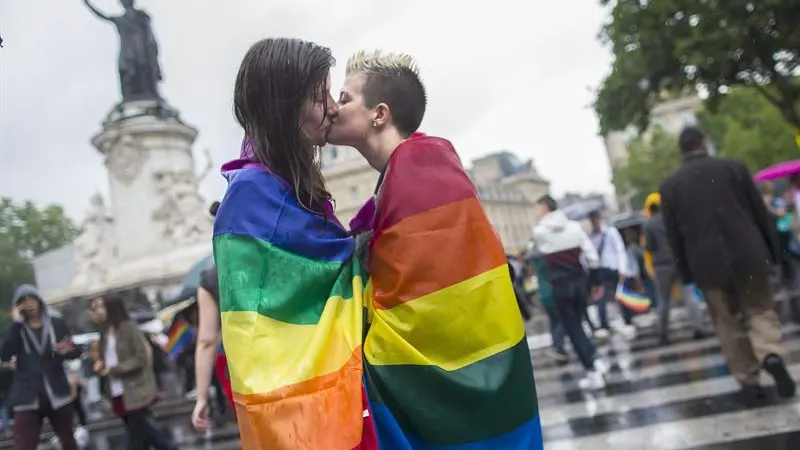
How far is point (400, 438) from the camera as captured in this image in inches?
70.9

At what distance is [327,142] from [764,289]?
4.06m

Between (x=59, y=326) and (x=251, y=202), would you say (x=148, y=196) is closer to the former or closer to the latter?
(x=59, y=326)

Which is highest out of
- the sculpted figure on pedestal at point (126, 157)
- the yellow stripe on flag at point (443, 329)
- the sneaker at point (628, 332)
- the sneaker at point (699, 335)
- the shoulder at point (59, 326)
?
the sculpted figure on pedestal at point (126, 157)

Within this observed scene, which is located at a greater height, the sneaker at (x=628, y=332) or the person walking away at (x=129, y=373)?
the person walking away at (x=129, y=373)

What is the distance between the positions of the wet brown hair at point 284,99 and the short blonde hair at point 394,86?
5.7 inches

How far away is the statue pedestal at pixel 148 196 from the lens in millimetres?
21500

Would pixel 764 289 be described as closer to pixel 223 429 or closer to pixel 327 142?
pixel 327 142

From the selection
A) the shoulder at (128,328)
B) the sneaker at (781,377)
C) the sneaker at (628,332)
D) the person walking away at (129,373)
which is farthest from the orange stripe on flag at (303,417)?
the sneaker at (628,332)

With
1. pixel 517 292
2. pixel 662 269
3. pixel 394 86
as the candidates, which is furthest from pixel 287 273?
pixel 662 269

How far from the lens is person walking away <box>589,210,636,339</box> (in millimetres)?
10695

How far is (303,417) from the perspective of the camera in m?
1.68

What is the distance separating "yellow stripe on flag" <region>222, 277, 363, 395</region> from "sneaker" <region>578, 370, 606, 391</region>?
531 centimetres

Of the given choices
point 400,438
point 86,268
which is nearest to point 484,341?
point 400,438

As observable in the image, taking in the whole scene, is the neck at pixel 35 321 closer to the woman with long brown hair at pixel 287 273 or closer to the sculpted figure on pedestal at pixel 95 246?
the woman with long brown hair at pixel 287 273
